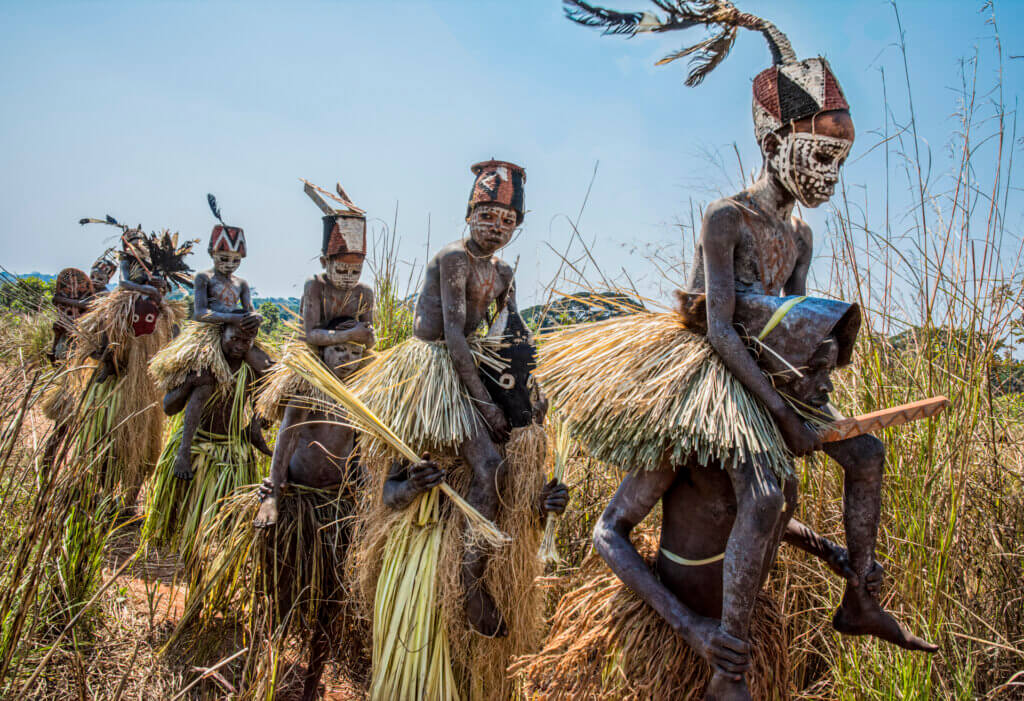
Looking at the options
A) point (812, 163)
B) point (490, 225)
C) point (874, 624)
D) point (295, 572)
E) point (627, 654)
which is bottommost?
→ point (295, 572)

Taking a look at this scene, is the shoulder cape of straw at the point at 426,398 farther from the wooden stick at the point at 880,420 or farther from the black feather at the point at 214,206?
the black feather at the point at 214,206

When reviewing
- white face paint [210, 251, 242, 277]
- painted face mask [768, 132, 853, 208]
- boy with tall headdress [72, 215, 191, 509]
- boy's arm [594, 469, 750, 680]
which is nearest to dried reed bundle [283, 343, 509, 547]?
boy's arm [594, 469, 750, 680]

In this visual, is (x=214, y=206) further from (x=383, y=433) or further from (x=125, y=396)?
(x=383, y=433)

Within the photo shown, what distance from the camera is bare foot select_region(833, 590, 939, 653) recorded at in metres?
1.99

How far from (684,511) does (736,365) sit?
0.51m

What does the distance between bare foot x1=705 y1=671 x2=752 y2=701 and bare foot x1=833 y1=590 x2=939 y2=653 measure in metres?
0.47

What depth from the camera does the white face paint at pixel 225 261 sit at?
5.15 meters

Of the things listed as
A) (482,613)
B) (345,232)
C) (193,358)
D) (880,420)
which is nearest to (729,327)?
(880,420)

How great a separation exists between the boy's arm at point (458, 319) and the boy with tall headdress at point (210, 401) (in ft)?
8.63

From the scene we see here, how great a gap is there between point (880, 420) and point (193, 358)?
4.54 meters

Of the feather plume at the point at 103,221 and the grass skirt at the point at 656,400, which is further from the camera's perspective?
the feather plume at the point at 103,221

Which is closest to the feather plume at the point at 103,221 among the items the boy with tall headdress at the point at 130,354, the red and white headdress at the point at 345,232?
the boy with tall headdress at the point at 130,354

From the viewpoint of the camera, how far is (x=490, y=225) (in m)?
2.88

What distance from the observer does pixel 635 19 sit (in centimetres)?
220
